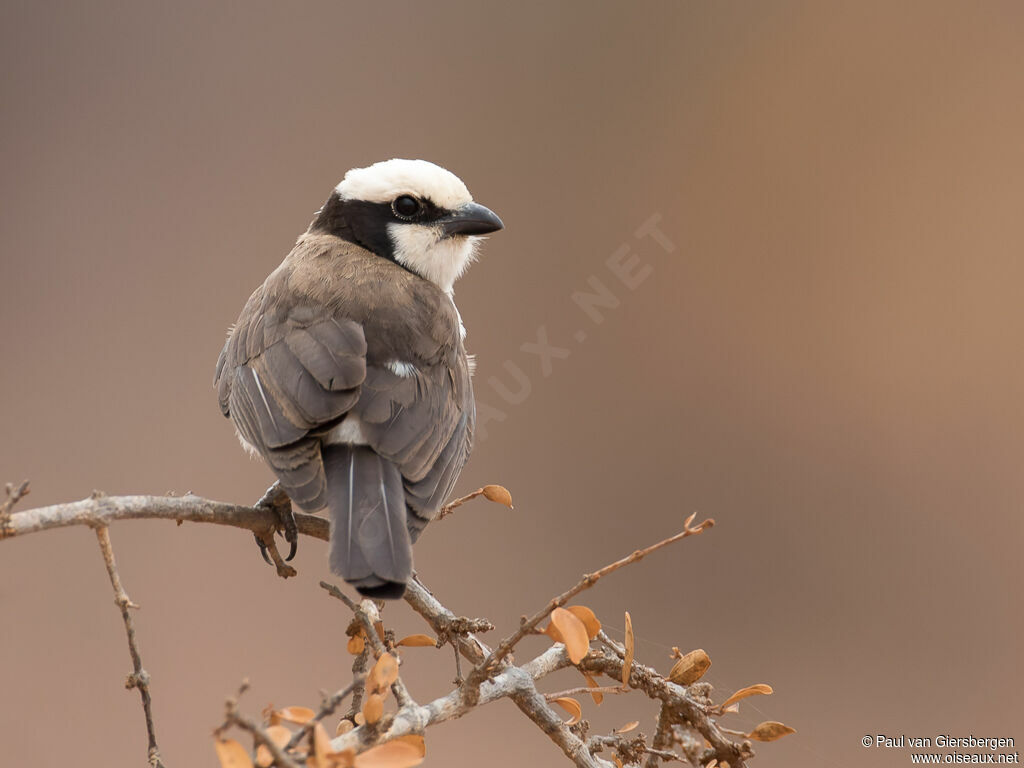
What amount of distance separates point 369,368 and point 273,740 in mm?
1408

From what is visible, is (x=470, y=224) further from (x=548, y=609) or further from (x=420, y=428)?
(x=548, y=609)

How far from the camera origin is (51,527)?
1471 millimetres

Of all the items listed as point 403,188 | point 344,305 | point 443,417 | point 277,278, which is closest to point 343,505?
point 443,417

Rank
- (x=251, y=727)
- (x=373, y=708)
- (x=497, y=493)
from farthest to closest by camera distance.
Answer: (x=497, y=493) → (x=373, y=708) → (x=251, y=727)

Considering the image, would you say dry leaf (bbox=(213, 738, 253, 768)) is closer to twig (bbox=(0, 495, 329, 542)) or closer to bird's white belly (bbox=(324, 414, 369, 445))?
twig (bbox=(0, 495, 329, 542))

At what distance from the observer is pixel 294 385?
2.28 m

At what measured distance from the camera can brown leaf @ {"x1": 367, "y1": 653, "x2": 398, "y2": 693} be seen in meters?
1.30

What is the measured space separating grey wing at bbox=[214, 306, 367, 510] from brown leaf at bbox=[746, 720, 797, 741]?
2.97 feet

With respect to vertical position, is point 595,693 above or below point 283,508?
below

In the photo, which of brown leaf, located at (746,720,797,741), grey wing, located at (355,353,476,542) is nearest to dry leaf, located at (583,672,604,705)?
brown leaf, located at (746,720,797,741)

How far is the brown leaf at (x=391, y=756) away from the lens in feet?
3.85

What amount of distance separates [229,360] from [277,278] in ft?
0.89

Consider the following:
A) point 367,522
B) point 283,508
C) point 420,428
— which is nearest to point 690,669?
point 367,522

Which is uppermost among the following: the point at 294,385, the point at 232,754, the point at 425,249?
the point at 425,249
